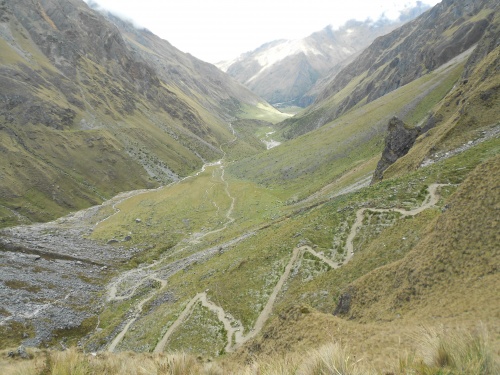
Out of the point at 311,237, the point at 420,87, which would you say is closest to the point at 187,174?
the point at 420,87

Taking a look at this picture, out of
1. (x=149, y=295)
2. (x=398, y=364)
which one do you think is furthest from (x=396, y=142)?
(x=398, y=364)

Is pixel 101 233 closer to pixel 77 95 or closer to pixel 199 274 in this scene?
Result: pixel 199 274

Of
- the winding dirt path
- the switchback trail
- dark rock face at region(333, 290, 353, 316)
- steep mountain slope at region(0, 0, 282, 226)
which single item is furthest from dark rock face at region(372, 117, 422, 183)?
steep mountain slope at region(0, 0, 282, 226)

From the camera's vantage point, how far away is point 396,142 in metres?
62.5

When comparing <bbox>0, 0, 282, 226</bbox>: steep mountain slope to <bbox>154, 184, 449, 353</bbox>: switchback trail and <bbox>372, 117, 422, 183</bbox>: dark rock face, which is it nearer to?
<bbox>154, 184, 449, 353</bbox>: switchback trail

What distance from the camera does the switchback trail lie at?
1091 inches

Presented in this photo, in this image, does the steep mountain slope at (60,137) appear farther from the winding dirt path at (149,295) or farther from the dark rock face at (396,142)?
the dark rock face at (396,142)

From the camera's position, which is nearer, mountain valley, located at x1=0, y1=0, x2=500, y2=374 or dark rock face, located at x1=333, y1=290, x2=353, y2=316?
mountain valley, located at x1=0, y1=0, x2=500, y2=374

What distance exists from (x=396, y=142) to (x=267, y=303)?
46.2 m

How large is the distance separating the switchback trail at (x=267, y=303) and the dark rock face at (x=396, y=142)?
27.6 metres

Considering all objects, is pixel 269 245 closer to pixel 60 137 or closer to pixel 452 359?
pixel 452 359

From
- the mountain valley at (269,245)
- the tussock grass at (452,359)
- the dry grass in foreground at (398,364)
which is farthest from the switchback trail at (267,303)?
the tussock grass at (452,359)

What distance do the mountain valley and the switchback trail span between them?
7.8 inches

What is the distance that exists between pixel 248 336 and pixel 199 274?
20280 mm
